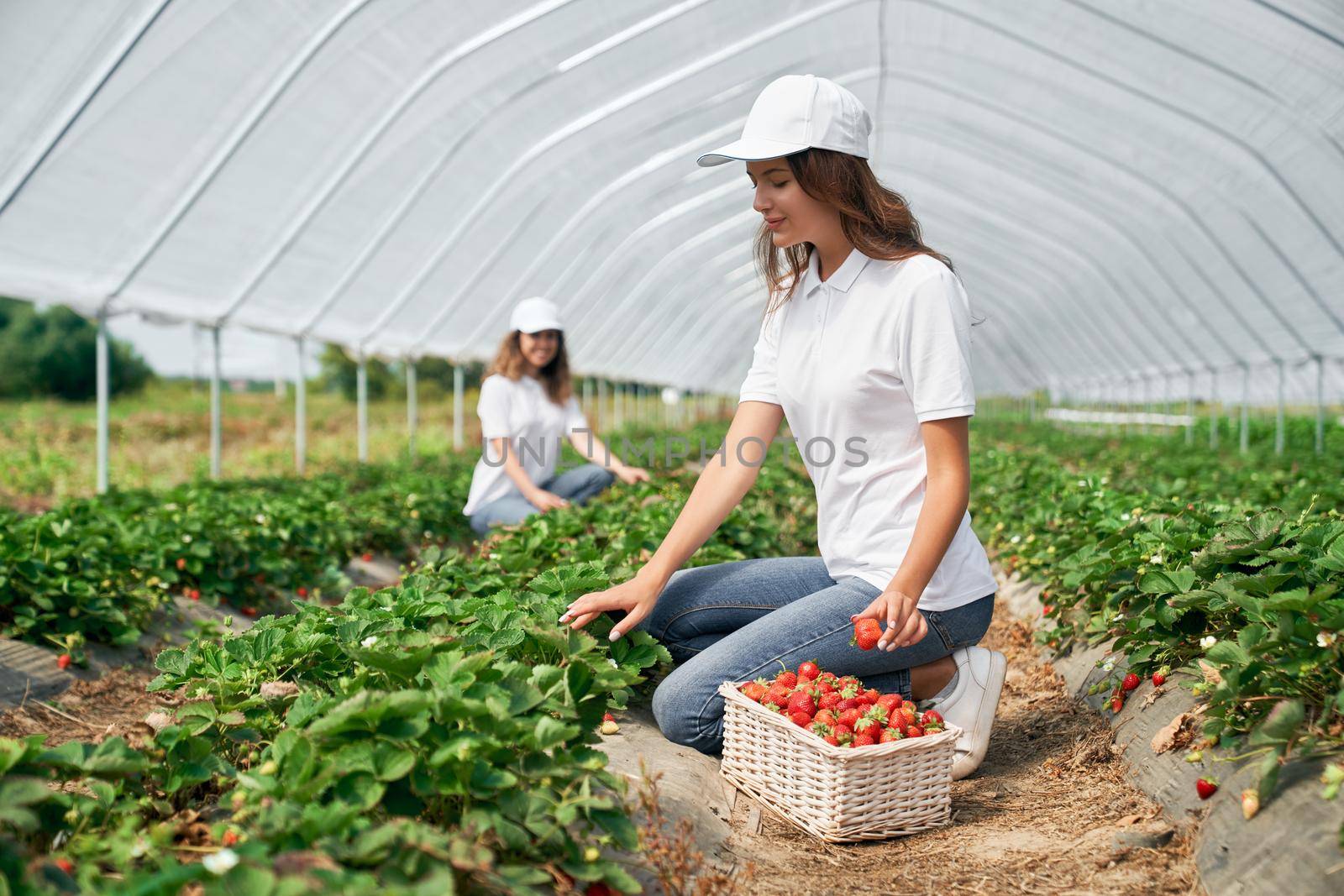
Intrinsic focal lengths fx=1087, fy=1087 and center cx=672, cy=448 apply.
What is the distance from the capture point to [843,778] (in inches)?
93.0

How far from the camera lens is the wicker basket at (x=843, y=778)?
2369 millimetres

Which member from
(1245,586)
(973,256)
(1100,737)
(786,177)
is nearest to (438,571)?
(786,177)

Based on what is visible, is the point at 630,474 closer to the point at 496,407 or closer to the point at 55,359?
the point at 496,407

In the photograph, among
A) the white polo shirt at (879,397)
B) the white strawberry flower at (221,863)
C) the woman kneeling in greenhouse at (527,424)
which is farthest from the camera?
the woman kneeling in greenhouse at (527,424)

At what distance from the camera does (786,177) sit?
2.68 m

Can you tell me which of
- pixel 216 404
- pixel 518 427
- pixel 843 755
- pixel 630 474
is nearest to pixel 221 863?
pixel 843 755

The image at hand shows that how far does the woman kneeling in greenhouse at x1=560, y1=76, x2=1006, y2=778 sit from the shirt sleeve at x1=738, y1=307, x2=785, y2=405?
0.04 feet

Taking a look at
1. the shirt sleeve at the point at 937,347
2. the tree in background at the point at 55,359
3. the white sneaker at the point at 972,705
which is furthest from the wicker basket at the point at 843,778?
the tree in background at the point at 55,359

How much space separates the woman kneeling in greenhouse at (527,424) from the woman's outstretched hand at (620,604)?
9.52ft

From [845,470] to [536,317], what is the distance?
3.33 m

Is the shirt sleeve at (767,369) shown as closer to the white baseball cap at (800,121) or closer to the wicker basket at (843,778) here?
the white baseball cap at (800,121)

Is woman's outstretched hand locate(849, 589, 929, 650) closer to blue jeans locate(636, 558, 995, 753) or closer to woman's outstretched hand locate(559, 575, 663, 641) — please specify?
blue jeans locate(636, 558, 995, 753)

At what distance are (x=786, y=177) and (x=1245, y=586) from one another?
141 cm

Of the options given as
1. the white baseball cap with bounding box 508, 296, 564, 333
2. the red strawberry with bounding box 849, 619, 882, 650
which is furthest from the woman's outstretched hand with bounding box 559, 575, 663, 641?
the white baseball cap with bounding box 508, 296, 564, 333
